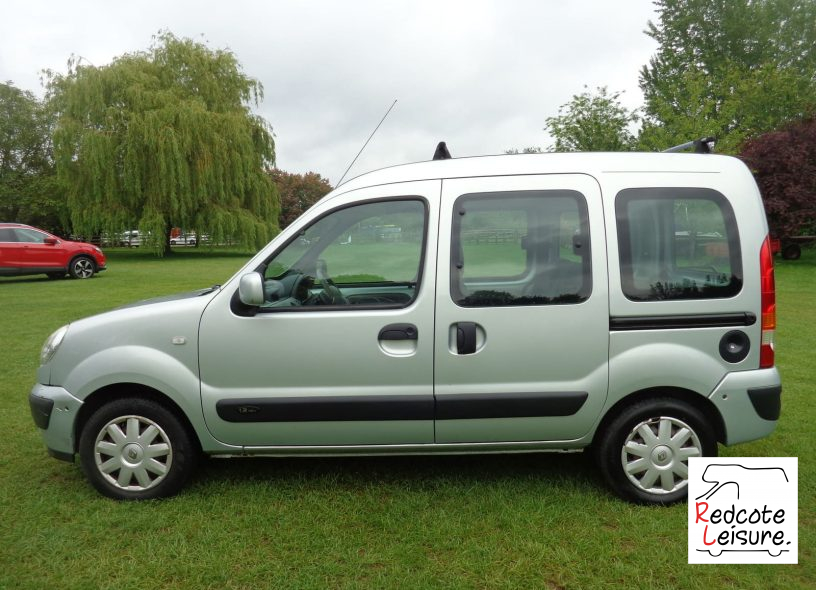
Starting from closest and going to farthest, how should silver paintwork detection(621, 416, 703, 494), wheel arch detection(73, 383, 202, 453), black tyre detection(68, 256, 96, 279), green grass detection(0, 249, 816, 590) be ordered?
green grass detection(0, 249, 816, 590) → silver paintwork detection(621, 416, 703, 494) → wheel arch detection(73, 383, 202, 453) → black tyre detection(68, 256, 96, 279)

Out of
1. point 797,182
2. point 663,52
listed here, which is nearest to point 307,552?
point 797,182

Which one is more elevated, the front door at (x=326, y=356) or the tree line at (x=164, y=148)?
the tree line at (x=164, y=148)

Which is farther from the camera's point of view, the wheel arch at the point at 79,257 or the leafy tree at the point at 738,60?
the leafy tree at the point at 738,60

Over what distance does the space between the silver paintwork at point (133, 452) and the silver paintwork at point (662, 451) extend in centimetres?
260

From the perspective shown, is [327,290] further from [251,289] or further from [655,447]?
[655,447]

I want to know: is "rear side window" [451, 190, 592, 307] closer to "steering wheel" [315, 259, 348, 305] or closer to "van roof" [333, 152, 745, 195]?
"van roof" [333, 152, 745, 195]

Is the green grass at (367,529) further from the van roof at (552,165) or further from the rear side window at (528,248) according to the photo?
the van roof at (552,165)

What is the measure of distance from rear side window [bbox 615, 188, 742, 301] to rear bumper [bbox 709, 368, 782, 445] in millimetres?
479

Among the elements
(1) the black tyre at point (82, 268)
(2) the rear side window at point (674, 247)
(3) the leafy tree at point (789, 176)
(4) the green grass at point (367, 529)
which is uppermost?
(3) the leafy tree at point (789, 176)

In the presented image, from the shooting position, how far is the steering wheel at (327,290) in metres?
3.46

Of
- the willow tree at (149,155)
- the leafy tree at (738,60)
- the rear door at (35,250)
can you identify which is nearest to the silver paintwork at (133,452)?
the rear door at (35,250)

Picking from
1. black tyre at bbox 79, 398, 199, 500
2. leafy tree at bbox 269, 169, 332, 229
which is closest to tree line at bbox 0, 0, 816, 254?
black tyre at bbox 79, 398, 199, 500

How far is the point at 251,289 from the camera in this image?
10.3 ft

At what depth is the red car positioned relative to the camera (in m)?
16.5
